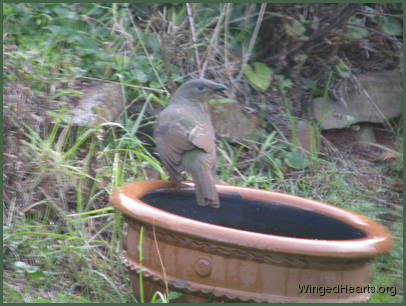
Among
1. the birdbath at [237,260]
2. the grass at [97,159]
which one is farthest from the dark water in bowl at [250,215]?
the grass at [97,159]

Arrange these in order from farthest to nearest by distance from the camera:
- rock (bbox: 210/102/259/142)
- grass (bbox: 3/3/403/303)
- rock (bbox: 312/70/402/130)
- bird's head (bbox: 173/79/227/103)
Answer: rock (bbox: 312/70/402/130) < rock (bbox: 210/102/259/142) < bird's head (bbox: 173/79/227/103) < grass (bbox: 3/3/403/303)

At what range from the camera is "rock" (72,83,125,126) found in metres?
4.74

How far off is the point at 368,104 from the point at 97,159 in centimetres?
341

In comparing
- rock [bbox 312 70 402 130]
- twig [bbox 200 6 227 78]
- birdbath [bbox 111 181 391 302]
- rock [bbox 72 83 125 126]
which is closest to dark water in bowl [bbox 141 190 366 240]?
birdbath [bbox 111 181 391 302]

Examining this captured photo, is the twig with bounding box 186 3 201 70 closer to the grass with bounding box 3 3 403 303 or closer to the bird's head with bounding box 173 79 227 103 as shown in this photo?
the grass with bounding box 3 3 403 303

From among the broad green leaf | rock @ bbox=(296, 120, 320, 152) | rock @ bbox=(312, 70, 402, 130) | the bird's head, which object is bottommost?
rock @ bbox=(296, 120, 320, 152)

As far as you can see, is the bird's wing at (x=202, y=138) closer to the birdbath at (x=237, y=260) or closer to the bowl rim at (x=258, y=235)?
the bowl rim at (x=258, y=235)

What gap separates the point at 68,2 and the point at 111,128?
4.65 ft

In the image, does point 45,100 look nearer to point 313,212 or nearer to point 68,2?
point 68,2

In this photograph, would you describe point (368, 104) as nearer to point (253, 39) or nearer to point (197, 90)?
point (253, 39)

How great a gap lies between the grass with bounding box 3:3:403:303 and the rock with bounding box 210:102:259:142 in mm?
100

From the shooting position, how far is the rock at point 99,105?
15.5 feet

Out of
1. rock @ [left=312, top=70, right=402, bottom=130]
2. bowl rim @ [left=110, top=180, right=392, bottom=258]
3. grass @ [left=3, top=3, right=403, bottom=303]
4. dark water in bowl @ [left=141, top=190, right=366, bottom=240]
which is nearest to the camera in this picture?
bowl rim @ [left=110, top=180, right=392, bottom=258]

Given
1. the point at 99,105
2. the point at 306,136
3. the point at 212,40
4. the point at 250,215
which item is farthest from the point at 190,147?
the point at 306,136
